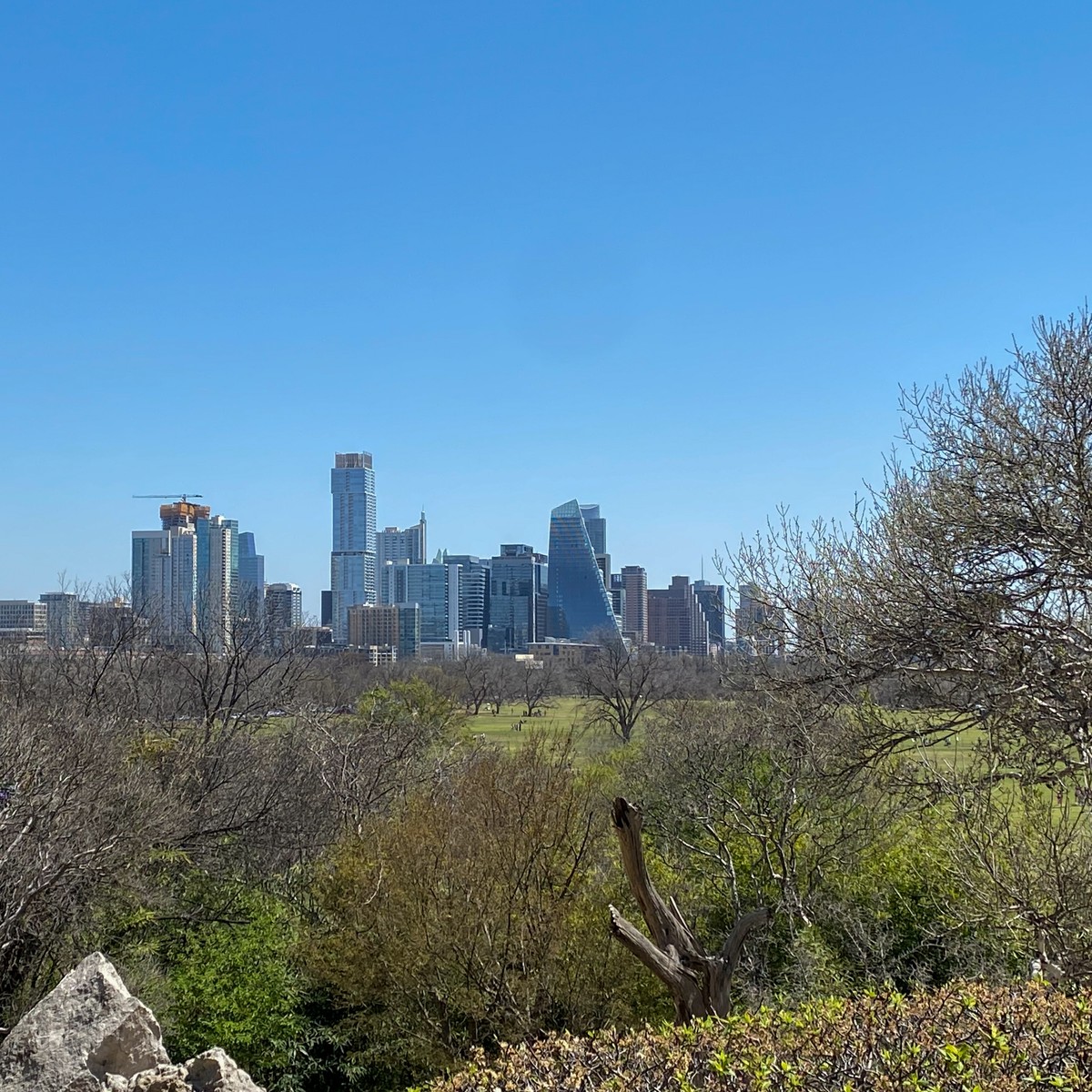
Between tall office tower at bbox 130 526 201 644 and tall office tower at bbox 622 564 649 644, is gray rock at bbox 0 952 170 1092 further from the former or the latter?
tall office tower at bbox 622 564 649 644

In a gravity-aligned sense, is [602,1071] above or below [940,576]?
below

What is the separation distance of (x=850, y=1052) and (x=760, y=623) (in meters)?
6.05

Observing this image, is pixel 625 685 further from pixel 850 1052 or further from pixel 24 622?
pixel 850 1052

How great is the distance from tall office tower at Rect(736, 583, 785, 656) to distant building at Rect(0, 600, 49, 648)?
78.6ft

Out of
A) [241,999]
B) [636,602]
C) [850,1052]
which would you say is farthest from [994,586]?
[636,602]

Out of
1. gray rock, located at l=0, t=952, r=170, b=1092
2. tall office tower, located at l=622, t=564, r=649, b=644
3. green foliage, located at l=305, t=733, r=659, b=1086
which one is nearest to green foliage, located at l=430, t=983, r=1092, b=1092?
gray rock, located at l=0, t=952, r=170, b=1092

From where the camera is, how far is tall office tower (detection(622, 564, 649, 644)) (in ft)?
537

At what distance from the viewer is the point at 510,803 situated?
12953mm

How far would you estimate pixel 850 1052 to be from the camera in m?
3.75

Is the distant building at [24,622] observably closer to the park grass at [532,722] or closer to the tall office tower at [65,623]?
the tall office tower at [65,623]

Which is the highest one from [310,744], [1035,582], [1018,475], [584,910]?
[1018,475]

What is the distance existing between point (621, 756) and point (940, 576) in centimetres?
1939

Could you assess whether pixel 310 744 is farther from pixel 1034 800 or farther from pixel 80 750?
A: pixel 1034 800

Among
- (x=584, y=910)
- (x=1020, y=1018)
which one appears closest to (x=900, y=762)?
(x=584, y=910)
